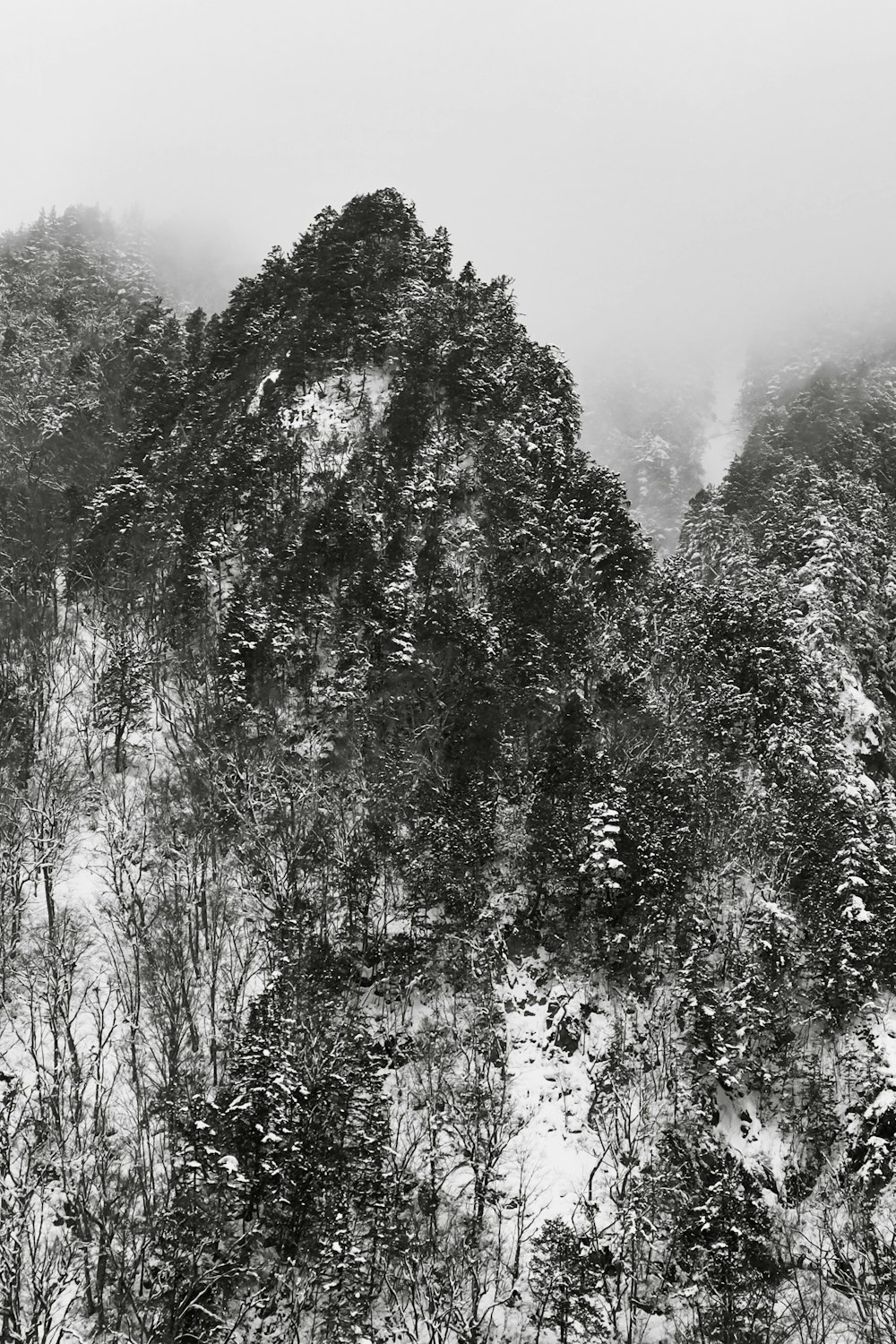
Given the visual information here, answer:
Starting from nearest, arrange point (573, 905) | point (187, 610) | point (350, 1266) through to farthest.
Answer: point (350, 1266), point (573, 905), point (187, 610)

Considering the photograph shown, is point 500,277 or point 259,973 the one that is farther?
point 500,277

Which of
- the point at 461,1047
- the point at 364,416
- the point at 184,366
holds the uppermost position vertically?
the point at 184,366

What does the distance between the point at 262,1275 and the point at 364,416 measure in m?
42.9

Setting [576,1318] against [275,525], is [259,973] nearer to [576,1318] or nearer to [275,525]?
[576,1318]

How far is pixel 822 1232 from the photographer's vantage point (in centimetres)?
2198

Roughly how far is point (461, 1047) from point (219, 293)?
10573cm

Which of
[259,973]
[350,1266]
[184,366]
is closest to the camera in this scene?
[350,1266]

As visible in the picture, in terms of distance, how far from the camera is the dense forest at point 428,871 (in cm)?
2069

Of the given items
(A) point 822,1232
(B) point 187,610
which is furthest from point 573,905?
(B) point 187,610

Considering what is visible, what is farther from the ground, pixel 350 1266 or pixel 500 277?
pixel 500 277

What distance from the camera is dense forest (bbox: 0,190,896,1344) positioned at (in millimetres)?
20688

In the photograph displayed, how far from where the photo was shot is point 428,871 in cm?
2984

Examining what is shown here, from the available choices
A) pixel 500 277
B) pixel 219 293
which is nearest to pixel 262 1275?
pixel 500 277

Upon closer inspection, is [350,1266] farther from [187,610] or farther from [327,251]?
[327,251]
